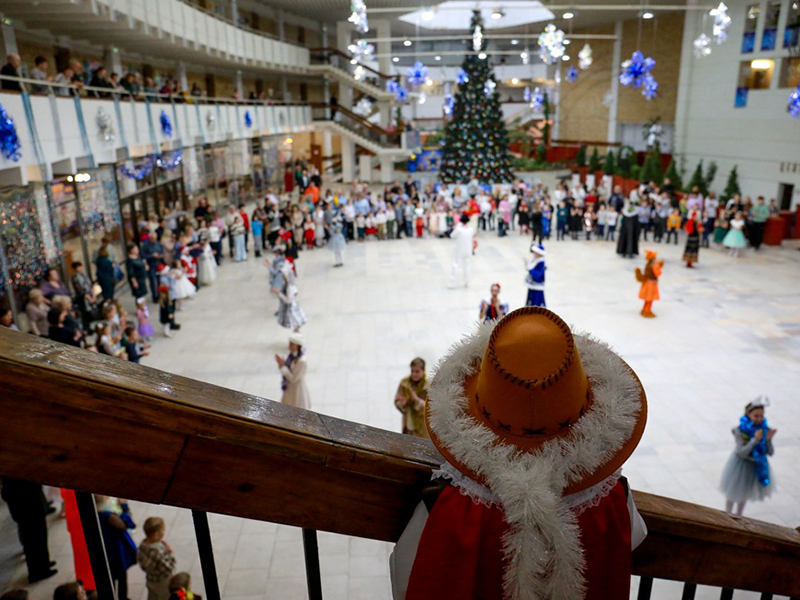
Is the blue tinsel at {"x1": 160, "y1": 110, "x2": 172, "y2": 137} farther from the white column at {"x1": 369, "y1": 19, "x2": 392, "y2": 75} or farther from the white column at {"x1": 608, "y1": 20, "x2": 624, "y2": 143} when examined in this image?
→ the white column at {"x1": 608, "y1": 20, "x2": 624, "y2": 143}

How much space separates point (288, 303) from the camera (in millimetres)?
10977

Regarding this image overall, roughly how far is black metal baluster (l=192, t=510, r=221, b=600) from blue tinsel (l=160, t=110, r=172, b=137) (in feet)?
49.7

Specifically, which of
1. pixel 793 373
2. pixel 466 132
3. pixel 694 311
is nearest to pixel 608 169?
pixel 466 132

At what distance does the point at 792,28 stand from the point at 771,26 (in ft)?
4.03

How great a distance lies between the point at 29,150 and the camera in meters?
9.10

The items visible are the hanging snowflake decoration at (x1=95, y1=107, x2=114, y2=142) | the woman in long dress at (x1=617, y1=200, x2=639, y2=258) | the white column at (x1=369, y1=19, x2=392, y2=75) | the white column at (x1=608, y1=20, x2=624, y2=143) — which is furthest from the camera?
the white column at (x1=608, y1=20, x2=624, y2=143)

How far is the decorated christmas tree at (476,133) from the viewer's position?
2617 centimetres

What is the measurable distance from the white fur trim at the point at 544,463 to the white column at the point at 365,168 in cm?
3323

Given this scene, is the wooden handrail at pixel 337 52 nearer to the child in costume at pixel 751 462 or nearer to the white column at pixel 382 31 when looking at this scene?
the white column at pixel 382 31

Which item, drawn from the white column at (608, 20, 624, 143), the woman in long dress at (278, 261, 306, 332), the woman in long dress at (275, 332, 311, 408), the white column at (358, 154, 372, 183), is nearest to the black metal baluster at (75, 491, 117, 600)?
the woman in long dress at (275, 332, 311, 408)

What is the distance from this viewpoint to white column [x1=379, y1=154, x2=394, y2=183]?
3247 centimetres

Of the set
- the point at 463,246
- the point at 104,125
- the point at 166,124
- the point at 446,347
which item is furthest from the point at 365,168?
the point at 446,347

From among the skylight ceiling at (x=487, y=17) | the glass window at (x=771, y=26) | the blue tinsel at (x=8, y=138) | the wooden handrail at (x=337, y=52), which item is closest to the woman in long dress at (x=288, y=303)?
the blue tinsel at (x=8, y=138)

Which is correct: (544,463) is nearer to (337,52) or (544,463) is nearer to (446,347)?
(446,347)
